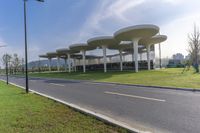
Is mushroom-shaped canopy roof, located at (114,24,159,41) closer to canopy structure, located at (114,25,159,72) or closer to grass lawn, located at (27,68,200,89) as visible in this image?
canopy structure, located at (114,25,159,72)

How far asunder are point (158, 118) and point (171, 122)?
1.91 ft

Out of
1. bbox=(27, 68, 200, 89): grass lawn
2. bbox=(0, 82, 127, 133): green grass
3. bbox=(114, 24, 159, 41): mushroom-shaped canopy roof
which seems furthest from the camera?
bbox=(114, 24, 159, 41): mushroom-shaped canopy roof

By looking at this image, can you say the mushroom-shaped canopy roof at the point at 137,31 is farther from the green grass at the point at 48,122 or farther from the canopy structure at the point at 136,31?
the green grass at the point at 48,122

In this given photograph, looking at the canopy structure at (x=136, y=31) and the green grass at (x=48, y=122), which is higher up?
the canopy structure at (x=136, y=31)

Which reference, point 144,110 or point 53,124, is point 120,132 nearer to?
point 53,124

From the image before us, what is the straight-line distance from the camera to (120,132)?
5883mm

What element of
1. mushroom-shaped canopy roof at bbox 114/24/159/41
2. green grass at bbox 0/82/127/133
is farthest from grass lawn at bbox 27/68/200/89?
green grass at bbox 0/82/127/133

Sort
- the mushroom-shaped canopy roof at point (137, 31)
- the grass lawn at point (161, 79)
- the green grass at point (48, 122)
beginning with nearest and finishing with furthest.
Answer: the green grass at point (48, 122) → the grass lawn at point (161, 79) → the mushroom-shaped canopy roof at point (137, 31)

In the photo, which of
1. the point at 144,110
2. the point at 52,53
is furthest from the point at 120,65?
the point at 144,110

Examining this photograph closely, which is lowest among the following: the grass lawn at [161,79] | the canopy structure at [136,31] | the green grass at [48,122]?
the green grass at [48,122]

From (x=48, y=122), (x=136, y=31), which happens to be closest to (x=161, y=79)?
(x=136, y=31)

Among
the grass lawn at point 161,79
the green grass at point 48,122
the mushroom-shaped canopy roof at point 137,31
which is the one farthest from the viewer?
the mushroom-shaped canopy roof at point 137,31

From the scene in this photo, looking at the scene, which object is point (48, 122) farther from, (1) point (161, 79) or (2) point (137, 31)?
(2) point (137, 31)

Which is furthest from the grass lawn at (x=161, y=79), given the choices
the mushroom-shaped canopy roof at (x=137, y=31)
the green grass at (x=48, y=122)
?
the green grass at (x=48, y=122)
